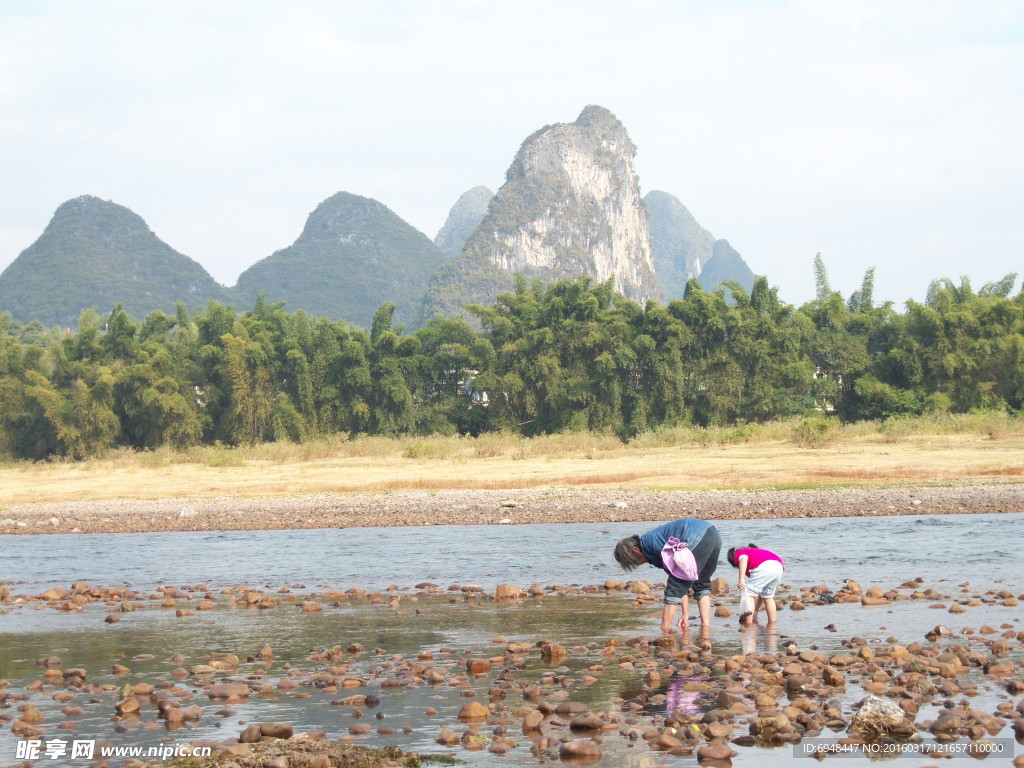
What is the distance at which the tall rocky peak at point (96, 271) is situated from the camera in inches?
5032

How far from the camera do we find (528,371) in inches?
2007

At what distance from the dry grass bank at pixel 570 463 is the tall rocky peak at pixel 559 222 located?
101 meters

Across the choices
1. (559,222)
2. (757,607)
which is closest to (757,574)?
(757,607)

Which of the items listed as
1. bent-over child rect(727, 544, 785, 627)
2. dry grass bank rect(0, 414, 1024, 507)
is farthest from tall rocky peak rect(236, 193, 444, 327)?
bent-over child rect(727, 544, 785, 627)

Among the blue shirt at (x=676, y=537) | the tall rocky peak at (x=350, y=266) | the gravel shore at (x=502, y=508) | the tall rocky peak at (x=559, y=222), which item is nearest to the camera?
the blue shirt at (x=676, y=537)

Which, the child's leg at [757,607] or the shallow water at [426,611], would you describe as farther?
the child's leg at [757,607]

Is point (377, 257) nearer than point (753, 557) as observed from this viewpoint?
No

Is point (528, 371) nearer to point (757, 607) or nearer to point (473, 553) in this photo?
point (473, 553)

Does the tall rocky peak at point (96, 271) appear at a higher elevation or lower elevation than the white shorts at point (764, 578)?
higher

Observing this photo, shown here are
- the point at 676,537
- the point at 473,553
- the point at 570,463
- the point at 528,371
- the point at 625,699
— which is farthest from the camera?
the point at 528,371

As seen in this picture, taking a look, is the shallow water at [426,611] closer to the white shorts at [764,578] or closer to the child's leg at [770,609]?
the child's leg at [770,609]

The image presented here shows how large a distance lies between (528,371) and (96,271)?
336 feet

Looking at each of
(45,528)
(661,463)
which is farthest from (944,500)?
(45,528)

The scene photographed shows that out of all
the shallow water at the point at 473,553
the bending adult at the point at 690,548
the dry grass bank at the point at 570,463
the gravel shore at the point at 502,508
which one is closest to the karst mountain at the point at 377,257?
the dry grass bank at the point at 570,463
